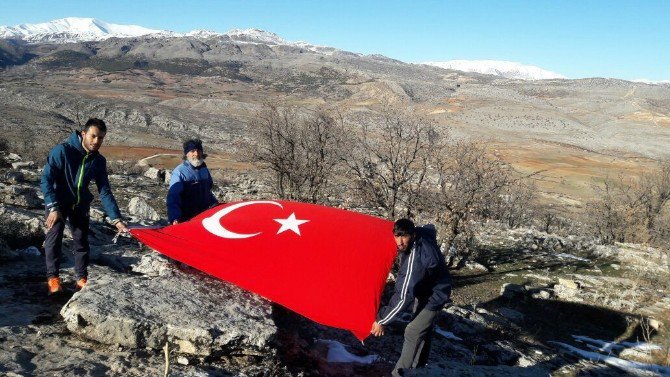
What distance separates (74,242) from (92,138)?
122 cm

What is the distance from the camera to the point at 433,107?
92.2 meters

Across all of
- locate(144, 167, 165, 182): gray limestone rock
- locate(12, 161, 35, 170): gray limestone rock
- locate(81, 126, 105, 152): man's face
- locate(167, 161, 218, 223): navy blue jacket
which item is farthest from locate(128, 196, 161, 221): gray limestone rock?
locate(144, 167, 165, 182): gray limestone rock

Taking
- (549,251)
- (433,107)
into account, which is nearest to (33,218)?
(549,251)

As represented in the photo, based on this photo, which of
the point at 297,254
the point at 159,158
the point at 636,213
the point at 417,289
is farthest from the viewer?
the point at 159,158

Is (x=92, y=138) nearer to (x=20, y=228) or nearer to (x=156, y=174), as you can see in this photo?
(x=20, y=228)

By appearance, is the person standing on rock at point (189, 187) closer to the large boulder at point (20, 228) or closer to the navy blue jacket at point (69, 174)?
the navy blue jacket at point (69, 174)

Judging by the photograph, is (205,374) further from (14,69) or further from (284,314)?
(14,69)

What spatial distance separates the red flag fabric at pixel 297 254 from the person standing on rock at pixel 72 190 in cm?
66

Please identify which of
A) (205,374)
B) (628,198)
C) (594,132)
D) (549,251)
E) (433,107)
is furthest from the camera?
(433,107)

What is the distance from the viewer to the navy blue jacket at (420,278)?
4645 mm

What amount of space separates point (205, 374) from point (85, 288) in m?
1.62

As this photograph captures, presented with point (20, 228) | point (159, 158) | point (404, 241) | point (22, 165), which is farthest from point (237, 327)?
point (159, 158)

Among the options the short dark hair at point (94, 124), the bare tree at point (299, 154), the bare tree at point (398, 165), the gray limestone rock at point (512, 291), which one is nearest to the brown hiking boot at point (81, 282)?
the short dark hair at point (94, 124)

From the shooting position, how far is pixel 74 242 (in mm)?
5281
